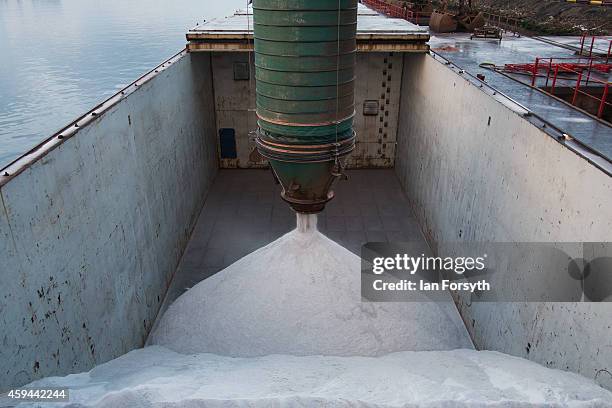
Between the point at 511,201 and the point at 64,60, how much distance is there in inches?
1738

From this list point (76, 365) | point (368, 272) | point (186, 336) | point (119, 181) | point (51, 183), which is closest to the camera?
point (51, 183)

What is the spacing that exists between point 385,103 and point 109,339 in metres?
12.4

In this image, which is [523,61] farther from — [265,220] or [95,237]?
[95,237]

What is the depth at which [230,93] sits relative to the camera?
661 inches

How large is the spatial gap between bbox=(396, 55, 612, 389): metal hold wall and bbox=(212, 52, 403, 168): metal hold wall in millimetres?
2942

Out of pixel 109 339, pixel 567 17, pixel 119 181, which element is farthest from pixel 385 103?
pixel 567 17

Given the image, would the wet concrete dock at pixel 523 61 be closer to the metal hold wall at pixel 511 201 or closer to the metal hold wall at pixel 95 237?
the metal hold wall at pixel 511 201

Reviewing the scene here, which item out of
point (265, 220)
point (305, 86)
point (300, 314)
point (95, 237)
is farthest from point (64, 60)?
point (300, 314)

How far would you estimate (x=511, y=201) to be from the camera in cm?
783

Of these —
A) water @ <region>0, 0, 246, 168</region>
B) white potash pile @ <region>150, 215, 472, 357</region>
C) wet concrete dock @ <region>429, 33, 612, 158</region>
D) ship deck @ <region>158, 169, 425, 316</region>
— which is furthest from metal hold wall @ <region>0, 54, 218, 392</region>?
water @ <region>0, 0, 246, 168</region>

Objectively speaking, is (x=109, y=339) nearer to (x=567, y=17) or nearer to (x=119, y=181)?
(x=119, y=181)

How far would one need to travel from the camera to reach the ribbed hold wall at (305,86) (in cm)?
746

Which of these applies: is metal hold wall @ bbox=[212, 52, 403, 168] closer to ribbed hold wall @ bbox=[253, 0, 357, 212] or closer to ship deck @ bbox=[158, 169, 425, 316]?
ship deck @ bbox=[158, 169, 425, 316]

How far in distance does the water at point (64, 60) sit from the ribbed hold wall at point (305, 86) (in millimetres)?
11957
